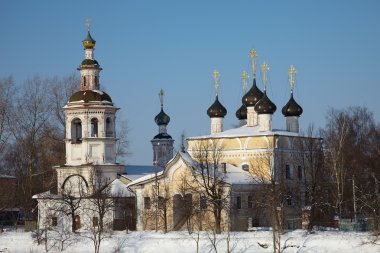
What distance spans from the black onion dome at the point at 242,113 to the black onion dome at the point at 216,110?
64.4 inches

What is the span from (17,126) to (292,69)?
14.9 m

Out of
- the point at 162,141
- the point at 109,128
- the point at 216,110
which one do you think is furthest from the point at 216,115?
the point at 162,141

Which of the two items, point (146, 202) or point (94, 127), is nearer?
point (146, 202)

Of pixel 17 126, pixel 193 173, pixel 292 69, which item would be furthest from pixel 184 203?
pixel 17 126

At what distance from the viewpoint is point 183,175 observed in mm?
44938

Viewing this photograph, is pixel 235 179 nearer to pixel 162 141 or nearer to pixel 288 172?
pixel 288 172

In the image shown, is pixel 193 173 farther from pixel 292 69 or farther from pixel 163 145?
pixel 163 145

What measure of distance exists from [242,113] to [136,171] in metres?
6.16

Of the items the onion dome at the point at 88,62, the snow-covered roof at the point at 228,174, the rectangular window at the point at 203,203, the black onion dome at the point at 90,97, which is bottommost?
the rectangular window at the point at 203,203

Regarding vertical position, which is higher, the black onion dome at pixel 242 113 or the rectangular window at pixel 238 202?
the black onion dome at pixel 242 113

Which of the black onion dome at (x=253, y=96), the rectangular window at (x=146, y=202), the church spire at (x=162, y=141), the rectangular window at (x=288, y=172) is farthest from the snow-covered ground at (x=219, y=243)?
the church spire at (x=162, y=141)

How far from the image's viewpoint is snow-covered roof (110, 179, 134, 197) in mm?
46469

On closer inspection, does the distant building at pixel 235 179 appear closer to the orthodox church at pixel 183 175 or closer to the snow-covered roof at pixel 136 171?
the orthodox church at pixel 183 175

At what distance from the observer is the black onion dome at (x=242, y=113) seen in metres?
52.3
